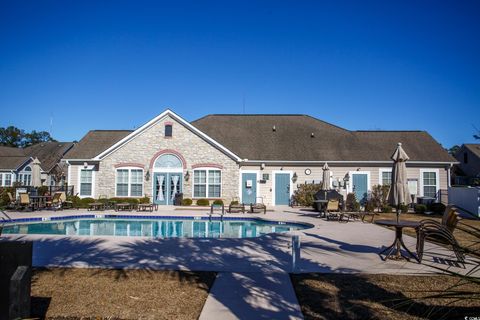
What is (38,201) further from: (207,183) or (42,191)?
(207,183)

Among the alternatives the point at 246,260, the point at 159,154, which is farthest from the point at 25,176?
the point at 246,260

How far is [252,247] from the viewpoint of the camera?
10469mm

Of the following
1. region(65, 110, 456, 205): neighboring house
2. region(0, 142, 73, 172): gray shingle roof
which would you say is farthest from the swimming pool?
region(0, 142, 73, 172): gray shingle roof

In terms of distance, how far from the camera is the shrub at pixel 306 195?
2564 cm

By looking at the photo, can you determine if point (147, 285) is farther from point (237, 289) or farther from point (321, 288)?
point (321, 288)

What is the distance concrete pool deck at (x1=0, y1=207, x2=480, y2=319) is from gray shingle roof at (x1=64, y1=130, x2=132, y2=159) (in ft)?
54.2

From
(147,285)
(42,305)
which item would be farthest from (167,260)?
(42,305)

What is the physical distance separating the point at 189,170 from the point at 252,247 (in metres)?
15.8

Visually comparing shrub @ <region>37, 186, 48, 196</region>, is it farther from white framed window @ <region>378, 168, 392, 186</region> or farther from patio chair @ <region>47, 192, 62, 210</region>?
white framed window @ <region>378, 168, 392, 186</region>

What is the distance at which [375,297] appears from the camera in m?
5.97

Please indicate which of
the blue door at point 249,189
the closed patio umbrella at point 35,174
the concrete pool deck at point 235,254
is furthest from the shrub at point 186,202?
the concrete pool deck at point 235,254

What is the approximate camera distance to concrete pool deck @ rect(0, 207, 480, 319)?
577cm

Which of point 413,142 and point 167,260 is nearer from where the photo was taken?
point 167,260

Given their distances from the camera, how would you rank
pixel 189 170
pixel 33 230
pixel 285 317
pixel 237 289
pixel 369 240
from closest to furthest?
pixel 285 317 < pixel 237 289 < pixel 369 240 < pixel 33 230 < pixel 189 170
